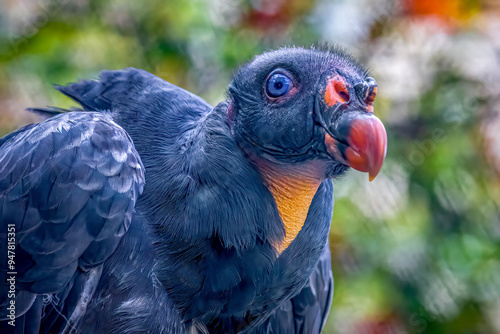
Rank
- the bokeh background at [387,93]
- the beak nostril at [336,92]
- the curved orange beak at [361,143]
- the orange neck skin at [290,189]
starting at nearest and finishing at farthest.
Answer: the curved orange beak at [361,143]
the beak nostril at [336,92]
the orange neck skin at [290,189]
the bokeh background at [387,93]

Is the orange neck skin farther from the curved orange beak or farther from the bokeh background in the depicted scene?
the bokeh background

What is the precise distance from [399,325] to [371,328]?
0.65 ft

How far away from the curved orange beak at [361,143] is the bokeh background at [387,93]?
186cm

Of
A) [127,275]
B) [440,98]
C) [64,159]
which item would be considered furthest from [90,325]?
[440,98]

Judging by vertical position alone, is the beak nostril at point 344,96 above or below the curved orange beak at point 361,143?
above

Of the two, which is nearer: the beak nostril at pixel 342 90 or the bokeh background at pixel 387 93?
the beak nostril at pixel 342 90

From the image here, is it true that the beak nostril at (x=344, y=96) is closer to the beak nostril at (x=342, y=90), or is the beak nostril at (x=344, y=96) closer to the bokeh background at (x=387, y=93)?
the beak nostril at (x=342, y=90)

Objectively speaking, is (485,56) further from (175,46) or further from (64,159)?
(64,159)

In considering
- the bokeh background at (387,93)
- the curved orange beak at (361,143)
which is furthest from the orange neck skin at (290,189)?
the bokeh background at (387,93)

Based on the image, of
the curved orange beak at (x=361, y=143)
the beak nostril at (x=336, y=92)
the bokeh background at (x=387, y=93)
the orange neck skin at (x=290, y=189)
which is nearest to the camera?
the curved orange beak at (x=361, y=143)

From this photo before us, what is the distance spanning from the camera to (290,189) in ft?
6.66

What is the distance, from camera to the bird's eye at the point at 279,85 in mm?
1933

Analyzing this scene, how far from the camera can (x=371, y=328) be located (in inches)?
161

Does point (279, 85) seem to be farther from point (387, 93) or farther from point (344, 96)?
point (387, 93)
